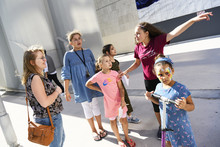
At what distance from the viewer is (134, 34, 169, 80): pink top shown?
207 cm

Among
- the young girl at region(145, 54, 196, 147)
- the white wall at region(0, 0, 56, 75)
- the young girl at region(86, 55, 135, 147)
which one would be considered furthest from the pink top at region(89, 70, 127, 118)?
the white wall at region(0, 0, 56, 75)

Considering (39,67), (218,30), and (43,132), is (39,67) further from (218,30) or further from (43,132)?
(218,30)

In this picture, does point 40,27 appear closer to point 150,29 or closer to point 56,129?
point 150,29

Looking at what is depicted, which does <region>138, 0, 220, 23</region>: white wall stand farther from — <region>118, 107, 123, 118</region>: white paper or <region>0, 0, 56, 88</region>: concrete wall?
<region>118, 107, 123, 118</region>: white paper

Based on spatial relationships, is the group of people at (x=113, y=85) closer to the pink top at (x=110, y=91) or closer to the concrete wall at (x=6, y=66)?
the pink top at (x=110, y=91)

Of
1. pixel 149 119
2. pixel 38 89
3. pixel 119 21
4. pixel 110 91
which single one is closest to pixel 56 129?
pixel 38 89

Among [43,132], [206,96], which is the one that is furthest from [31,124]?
[206,96]

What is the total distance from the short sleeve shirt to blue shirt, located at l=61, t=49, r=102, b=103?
0.42m

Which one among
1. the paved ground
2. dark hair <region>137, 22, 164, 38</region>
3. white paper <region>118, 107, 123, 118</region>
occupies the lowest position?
the paved ground

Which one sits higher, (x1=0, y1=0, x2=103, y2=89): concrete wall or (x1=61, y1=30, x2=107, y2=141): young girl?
(x1=0, y1=0, x2=103, y2=89): concrete wall

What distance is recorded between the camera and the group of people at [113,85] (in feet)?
5.24

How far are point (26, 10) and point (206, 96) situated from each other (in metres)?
8.08

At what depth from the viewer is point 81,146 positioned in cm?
275

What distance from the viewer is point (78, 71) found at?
105 inches
